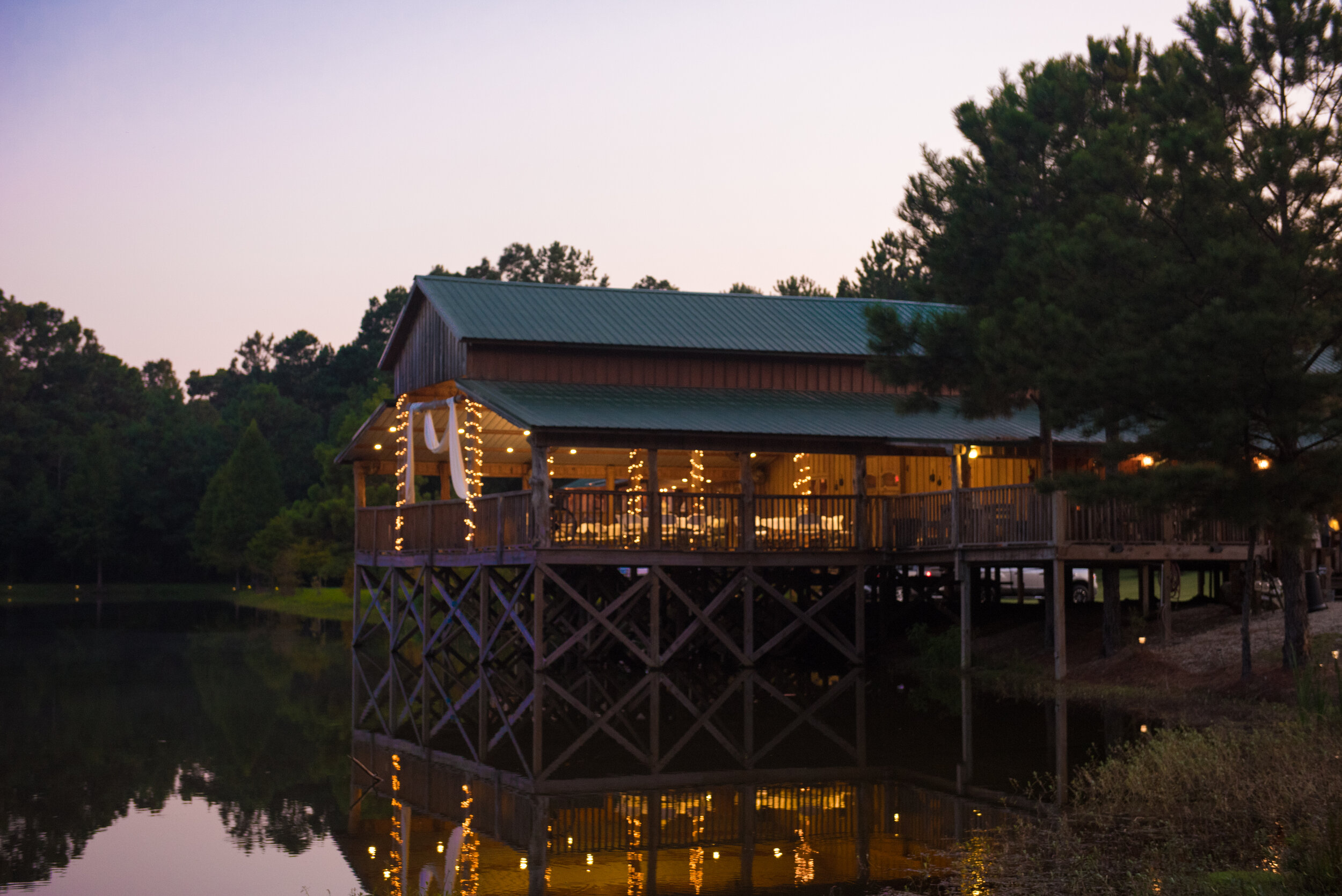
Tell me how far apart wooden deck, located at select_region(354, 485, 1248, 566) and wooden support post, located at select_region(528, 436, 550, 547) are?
71 millimetres

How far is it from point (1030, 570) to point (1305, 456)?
2156 cm

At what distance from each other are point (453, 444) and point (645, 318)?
598 centimetres

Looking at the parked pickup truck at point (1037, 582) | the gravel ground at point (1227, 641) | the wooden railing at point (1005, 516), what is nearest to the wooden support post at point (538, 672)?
the wooden railing at point (1005, 516)

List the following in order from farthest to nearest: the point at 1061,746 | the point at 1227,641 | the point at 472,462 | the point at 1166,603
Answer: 1. the point at 472,462
2. the point at 1166,603
3. the point at 1227,641
4. the point at 1061,746

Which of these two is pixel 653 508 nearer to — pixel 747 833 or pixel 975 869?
pixel 747 833

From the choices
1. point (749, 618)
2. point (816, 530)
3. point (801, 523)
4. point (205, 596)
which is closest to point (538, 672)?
point (749, 618)

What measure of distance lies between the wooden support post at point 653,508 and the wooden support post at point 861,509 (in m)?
4.17

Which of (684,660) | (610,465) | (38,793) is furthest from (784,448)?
(38,793)

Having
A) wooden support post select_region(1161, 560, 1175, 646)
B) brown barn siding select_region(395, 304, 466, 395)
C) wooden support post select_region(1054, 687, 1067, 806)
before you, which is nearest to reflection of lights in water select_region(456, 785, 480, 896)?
wooden support post select_region(1054, 687, 1067, 806)

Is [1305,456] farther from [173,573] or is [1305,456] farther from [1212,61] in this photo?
[173,573]

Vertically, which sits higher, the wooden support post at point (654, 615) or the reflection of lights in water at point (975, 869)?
the wooden support post at point (654, 615)

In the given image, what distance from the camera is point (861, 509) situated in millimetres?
27234

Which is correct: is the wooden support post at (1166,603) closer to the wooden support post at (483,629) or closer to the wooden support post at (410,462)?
the wooden support post at (483,629)

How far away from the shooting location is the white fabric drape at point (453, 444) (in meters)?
26.8
